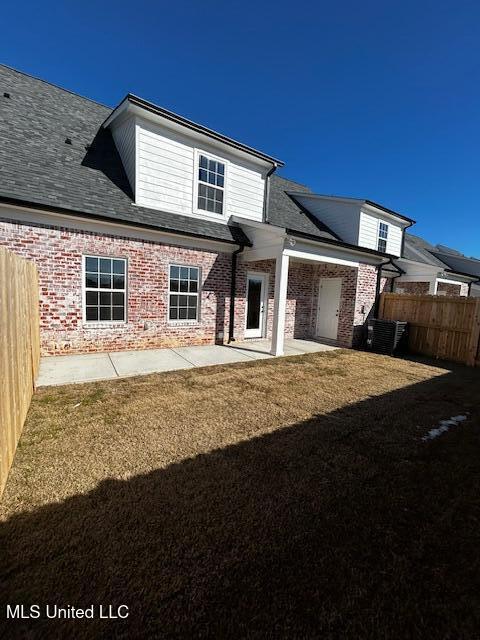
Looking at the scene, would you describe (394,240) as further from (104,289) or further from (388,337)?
(104,289)

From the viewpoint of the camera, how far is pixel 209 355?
841 centimetres

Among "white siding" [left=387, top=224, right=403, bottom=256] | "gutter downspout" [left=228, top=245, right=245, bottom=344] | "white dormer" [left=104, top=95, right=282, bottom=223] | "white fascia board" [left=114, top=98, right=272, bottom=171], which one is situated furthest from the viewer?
"white siding" [left=387, top=224, right=403, bottom=256]

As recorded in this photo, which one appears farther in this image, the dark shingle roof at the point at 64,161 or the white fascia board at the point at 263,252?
the white fascia board at the point at 263,252

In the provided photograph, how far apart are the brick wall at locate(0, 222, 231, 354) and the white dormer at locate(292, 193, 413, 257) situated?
20.0 ft

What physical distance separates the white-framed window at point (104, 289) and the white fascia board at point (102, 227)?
0.74 meters

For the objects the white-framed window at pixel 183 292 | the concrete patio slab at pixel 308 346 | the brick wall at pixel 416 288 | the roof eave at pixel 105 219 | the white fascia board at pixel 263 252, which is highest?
the roof eave at pixel 105 219

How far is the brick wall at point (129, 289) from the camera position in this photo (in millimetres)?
6996

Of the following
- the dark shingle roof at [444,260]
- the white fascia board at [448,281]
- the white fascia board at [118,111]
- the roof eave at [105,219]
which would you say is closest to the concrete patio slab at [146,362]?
the roof eave at [105,219]

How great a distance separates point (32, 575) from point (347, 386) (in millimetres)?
5744

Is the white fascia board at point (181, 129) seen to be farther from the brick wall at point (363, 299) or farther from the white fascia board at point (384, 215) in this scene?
the brick wall at point (363, 299)

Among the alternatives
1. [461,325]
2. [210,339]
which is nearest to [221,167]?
[210,339]

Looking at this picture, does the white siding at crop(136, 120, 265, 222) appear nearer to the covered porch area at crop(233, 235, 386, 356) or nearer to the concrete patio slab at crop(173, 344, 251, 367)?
the covered porch area at crop(233, 235, 386, 356)

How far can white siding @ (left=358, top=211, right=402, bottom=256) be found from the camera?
12703mm

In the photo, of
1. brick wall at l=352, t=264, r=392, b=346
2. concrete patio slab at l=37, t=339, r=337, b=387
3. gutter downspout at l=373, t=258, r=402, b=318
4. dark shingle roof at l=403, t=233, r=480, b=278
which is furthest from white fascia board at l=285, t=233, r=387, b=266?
dark shingle roof at l=403, t=233, r=480, b=278
